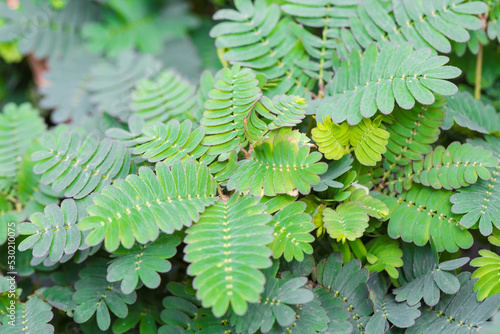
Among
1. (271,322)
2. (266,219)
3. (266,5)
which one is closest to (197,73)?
(266,5)

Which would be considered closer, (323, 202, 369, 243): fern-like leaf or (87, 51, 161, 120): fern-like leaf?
(323, 202, 369, 243): fern-like leaf

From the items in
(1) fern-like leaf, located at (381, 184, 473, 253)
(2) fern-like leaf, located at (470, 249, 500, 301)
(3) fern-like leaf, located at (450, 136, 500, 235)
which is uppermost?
(3) fern-like leaf, located at (450, 136, 500, 235)

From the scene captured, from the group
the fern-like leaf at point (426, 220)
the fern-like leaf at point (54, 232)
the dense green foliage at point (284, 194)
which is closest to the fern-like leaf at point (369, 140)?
the dense green foliage at point (284, 194)

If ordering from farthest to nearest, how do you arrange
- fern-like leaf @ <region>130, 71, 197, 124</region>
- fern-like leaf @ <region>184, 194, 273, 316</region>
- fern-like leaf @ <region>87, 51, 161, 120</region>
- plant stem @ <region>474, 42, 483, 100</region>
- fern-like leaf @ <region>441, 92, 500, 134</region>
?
1. fern-like leaf @ <region>87, 51, 161, 120</region>
2. plant stem @ <region>474, 42, 483, 100</region>
3. fern-like leaf @ <region>130, 71, 197, 124</region>
4. fern-like leaf @ <region>441, 92, 500, 134</region>
5. fern-like leaf @ <region>184, 194, 273, 316</region>

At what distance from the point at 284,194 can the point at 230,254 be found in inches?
10.2

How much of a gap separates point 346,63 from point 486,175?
0.50 meters

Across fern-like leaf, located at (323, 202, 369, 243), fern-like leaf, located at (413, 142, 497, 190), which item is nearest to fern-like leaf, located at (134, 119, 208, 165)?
fern-like leaf, located at (323, 202, 369, 243)

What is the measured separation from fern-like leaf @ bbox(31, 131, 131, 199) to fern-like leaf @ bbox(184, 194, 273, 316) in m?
0.35

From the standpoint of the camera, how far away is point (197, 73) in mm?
2088

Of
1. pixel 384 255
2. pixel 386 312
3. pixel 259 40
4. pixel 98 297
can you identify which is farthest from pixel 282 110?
pixel 98 297

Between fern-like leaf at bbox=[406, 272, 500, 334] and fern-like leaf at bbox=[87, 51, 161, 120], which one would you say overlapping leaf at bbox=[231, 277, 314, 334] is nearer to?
fern-like leaf at bbox=[406, 272, 500, 334]

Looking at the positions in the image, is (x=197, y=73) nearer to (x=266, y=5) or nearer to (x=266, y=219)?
(x=266, y=5)

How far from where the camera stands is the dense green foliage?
1.01 m

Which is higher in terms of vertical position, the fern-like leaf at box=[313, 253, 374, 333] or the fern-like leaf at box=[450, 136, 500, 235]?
the fern-like leaf at box=[450, 136, 500, 235]
